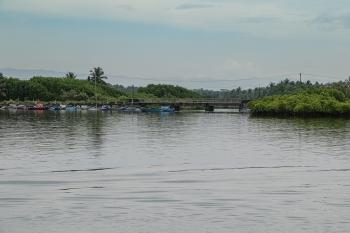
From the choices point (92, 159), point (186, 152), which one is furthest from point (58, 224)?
point (186, 152)

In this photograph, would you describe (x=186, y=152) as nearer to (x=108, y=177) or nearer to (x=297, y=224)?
(x=108, y=177)

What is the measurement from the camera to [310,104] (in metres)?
146

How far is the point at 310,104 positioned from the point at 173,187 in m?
117

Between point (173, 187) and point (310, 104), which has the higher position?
point (310, 104)

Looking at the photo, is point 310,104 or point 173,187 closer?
point 173,187

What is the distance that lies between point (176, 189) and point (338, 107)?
383 ft

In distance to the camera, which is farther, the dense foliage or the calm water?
the dense foliage

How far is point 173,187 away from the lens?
1331 inches

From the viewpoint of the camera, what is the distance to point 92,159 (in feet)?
156

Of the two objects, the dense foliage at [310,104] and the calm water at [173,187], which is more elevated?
the dense foliage at [310,104]

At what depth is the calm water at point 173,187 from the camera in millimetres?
24422

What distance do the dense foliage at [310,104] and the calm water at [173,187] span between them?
282 ft

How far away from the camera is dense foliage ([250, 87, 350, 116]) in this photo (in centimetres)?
14525

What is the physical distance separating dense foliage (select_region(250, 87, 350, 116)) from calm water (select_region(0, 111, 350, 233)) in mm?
85985
